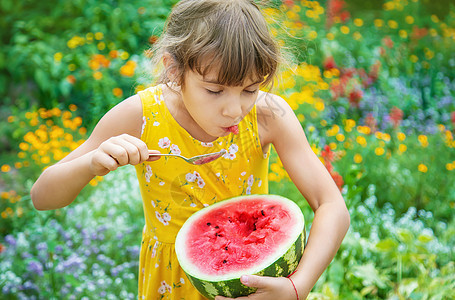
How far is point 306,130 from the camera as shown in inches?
161

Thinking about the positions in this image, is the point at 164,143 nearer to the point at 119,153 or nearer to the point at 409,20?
→ the point at 119,153

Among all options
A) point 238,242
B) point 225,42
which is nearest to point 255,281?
point 238,242

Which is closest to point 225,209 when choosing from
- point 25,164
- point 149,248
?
point 149,248

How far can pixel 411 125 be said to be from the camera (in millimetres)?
4453

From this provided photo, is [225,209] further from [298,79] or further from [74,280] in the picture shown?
[298,79]

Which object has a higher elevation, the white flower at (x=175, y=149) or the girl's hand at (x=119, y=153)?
the girl's hand at (x=119, y=153)

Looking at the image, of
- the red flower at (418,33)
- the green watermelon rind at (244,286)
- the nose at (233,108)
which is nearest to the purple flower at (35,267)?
the green watermelon rind at (244,286)

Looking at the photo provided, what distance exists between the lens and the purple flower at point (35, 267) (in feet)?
8.81

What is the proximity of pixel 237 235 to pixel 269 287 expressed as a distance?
0.87ft

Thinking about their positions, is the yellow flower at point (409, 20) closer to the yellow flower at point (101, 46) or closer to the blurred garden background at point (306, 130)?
the blurred garden background at point (306, 130)

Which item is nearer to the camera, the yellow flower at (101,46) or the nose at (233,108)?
the nose at (233,108)

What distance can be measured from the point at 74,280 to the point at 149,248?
105 cm

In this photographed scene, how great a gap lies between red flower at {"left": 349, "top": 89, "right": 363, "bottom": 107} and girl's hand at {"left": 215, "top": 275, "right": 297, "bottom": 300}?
10.7ft

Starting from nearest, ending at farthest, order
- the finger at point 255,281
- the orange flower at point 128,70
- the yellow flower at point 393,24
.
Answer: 1. the finger at point 255,281
2. the orange flower at point 128,70
3. the yellow flower at point 393,24
